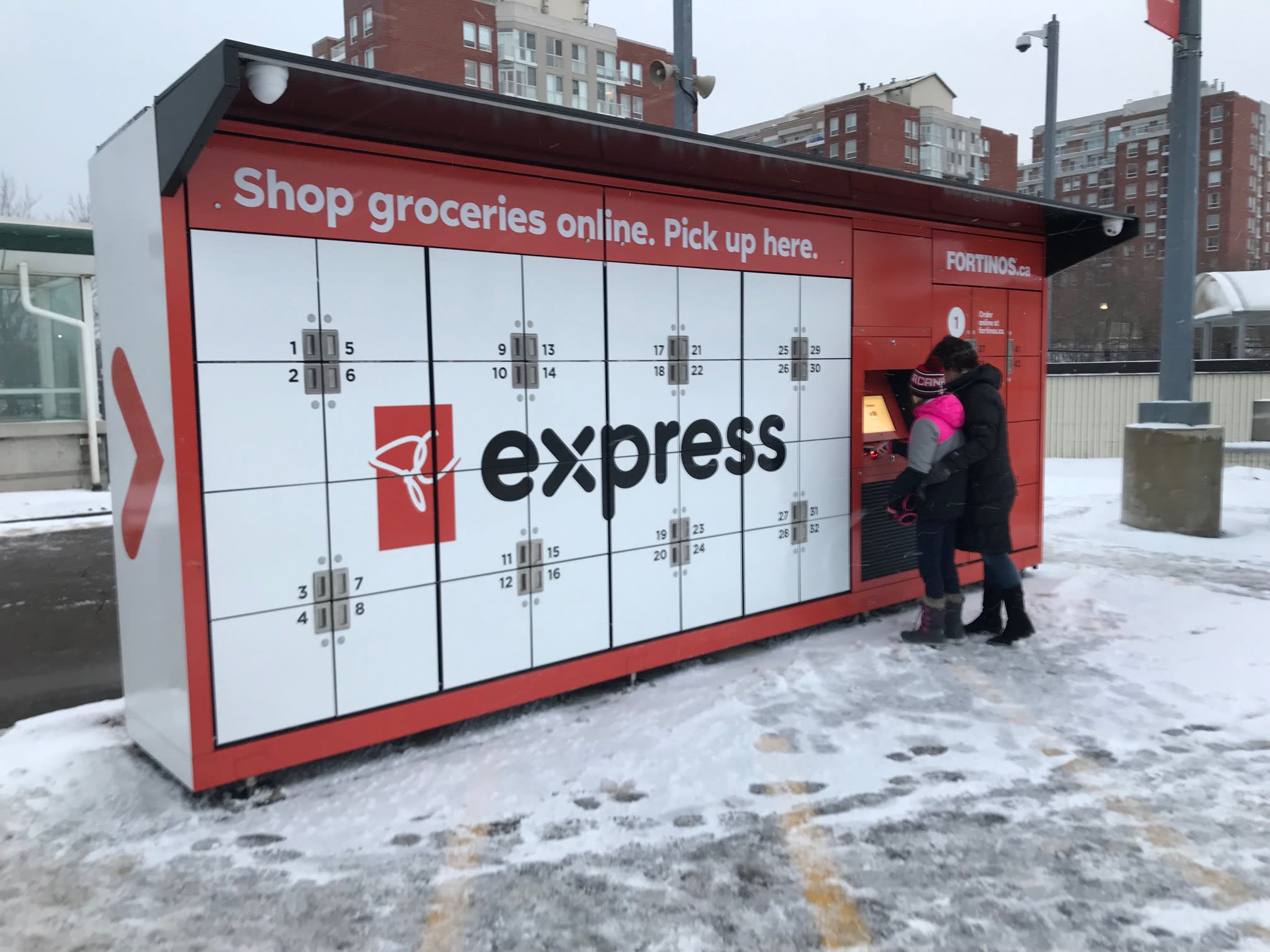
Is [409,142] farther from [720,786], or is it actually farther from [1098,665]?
[1098,665]

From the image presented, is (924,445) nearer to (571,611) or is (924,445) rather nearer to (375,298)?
(571,611)

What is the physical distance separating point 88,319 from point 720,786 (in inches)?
520

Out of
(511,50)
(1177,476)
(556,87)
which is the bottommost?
(1177,476)

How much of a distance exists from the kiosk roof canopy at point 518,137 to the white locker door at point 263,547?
119 centimetres

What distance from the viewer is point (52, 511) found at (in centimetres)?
1202

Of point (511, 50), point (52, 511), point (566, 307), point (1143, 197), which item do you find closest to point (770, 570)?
point (566, 307)

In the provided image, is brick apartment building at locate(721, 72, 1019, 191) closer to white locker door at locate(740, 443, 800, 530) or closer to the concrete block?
the concrete block

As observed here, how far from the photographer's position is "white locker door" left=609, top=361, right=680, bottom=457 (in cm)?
471

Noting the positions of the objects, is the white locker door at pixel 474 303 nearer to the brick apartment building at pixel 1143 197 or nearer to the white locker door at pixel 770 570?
the white locker door at pixel 770 570

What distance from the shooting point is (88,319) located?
13406mm

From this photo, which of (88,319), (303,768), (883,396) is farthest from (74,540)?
(883,396)

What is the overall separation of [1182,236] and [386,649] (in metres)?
7.99

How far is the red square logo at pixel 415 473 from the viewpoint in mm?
3945

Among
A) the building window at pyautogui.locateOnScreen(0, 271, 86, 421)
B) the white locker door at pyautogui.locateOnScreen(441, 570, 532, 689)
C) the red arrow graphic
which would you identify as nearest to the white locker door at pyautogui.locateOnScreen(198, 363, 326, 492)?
the red arrow graphic
